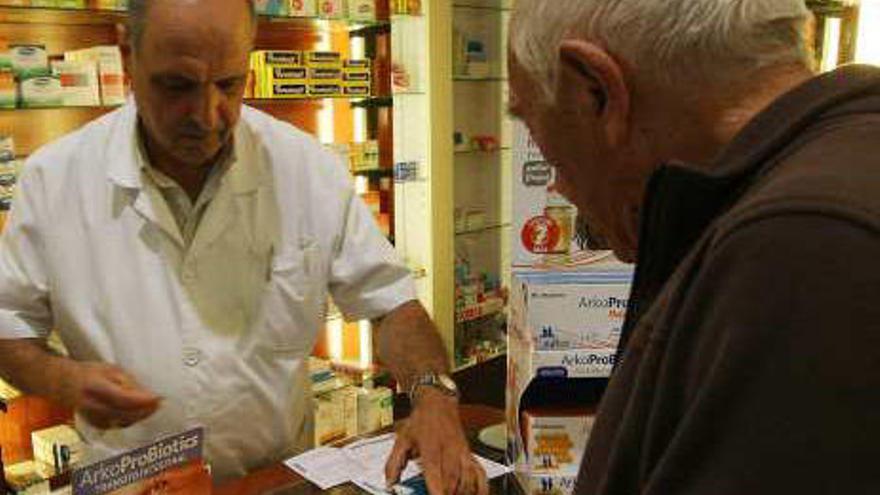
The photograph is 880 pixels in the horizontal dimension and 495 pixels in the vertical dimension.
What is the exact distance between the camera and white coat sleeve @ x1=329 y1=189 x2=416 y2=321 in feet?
5.61

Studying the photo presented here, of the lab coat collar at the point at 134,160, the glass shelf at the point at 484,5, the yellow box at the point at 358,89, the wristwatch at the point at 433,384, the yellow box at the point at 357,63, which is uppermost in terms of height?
the glass shelf at the point at 484,5

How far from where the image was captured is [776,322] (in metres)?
0.45

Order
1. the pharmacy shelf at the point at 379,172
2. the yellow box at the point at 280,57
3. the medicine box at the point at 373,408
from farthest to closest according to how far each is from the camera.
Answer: the pharmacy shelf at the point at 379,172 → the medicine box at the point at 373,408 → the yellow box at the point at 280,57

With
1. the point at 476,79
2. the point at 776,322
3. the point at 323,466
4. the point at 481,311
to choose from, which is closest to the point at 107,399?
the point at 323,466

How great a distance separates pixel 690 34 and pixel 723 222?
16 centimetres

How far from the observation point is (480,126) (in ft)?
14.8

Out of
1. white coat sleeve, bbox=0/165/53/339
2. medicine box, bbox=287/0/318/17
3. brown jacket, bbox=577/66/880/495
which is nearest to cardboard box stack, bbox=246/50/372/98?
medicine box, bbox=287/0/318/17

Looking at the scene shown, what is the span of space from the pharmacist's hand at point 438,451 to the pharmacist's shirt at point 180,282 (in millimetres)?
312

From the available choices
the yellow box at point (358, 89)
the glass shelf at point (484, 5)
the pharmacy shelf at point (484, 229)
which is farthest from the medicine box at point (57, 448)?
the glass shelf at point (484, 5)

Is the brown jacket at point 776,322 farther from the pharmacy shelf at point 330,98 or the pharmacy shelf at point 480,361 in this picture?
the pharmacy shelf at point 480,361

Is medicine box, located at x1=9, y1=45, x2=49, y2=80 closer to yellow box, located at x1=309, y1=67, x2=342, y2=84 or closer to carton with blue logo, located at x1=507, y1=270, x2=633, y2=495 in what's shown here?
yellow box, located at x1=309, y1=67, x2=342, y2=84

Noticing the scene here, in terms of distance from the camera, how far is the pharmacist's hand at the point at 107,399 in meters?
1.28

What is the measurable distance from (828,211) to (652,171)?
220 mm

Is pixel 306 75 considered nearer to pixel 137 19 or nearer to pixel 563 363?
pixel 137 19
